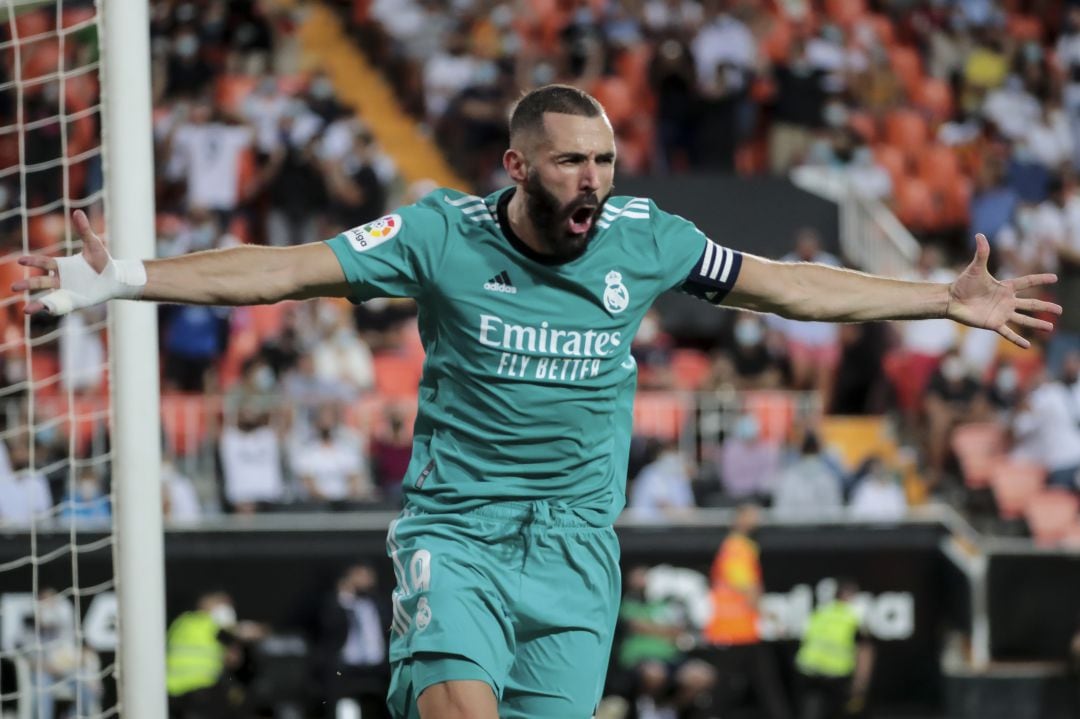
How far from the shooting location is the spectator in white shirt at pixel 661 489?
14734 millimetres

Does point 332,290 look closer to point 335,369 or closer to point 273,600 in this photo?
point 273,600

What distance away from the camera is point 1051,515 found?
15055 millimetres

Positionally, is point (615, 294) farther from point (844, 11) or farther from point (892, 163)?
point (844, 11)

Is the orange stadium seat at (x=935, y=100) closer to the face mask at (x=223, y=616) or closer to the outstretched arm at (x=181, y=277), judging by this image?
the face mask at (x=223, y=616)

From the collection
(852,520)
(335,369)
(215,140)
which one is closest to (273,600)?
(335,369)

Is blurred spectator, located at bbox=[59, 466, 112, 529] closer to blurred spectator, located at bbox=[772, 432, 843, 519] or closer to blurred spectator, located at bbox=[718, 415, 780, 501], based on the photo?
blurred spectator, located at bbox=[718, 415, 780, 501]

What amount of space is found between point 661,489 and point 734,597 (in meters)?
1.24

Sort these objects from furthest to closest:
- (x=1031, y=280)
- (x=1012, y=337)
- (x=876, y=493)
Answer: (x=876, y=493), (x=1031, y=280), (x=1012, y=337)

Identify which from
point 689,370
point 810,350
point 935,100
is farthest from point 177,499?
point 935,100

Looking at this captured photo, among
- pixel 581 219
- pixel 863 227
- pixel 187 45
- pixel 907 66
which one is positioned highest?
pixel 187 45

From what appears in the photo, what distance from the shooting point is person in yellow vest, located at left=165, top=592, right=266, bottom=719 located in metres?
12.9

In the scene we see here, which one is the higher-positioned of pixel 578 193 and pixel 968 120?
pixel 968 120

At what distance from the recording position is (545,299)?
5168 millimetres

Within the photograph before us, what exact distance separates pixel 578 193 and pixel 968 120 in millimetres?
16642
